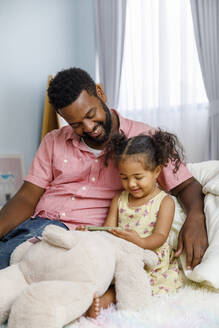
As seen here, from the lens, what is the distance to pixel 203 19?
2662 mm

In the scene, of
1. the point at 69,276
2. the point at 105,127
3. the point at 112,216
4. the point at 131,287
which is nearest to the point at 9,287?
the point at 69,276

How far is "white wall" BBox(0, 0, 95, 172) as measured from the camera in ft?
9.67

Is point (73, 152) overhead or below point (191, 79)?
below

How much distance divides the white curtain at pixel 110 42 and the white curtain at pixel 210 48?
2.41 feet

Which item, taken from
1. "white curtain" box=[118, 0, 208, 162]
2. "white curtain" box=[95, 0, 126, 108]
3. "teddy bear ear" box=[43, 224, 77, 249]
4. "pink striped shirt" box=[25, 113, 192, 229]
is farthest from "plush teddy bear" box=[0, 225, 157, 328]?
"white curtain" box=[95, 0, 126, 108]

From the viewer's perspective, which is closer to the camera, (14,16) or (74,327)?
(74,327)

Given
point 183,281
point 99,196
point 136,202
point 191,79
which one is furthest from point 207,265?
point 191,79

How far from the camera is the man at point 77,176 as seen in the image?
150 centimetres

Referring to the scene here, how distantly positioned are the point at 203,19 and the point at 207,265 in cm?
198

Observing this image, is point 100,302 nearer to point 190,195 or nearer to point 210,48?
point 190,195

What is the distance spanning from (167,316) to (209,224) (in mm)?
445

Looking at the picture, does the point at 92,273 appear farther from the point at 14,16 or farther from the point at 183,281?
the point at 14,16

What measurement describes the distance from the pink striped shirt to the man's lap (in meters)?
0.07

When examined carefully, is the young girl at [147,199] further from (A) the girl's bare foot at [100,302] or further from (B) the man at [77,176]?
(A) the girl's bare foot at [100,302]
